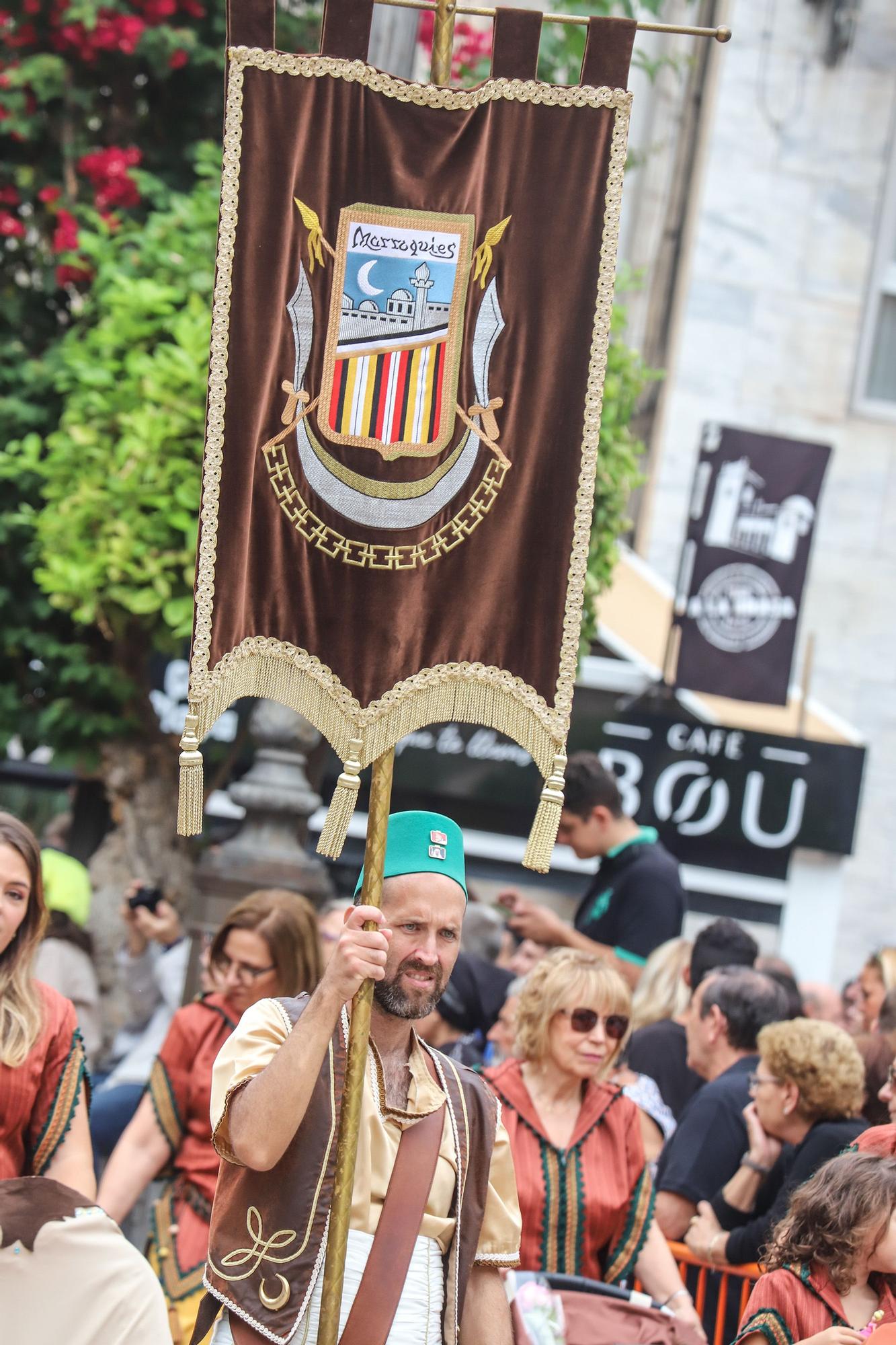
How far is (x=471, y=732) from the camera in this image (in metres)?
10.2

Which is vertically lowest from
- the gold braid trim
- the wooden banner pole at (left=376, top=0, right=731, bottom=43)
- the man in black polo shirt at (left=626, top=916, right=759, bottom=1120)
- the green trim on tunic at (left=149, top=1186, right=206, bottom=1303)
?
the green trim on tunic at (left=149, top=1186, right=206, bottom=1303)

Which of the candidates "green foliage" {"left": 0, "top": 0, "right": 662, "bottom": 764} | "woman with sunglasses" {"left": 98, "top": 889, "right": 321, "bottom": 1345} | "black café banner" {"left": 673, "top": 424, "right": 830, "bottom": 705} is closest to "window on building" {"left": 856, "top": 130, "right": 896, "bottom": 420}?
"black café banner" {"left": 673, "top": 424, "right": 830, "bottom": 705}

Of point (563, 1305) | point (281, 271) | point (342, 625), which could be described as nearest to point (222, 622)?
point (342, 625)

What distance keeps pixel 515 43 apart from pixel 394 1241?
8.27ft

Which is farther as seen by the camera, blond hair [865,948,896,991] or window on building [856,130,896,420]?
window on building [856,130,896,420]

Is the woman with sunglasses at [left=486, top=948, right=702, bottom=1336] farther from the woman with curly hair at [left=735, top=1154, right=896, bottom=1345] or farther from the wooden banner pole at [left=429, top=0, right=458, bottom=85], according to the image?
the wooden banner pole at [left=429, top=0, right=458, bottom=85]

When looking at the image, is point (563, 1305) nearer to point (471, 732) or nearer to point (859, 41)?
point (471, 732)

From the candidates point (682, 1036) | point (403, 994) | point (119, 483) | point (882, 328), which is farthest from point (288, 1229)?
point (882, 328)

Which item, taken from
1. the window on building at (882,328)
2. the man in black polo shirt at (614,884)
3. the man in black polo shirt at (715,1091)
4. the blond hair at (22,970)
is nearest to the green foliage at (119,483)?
the man in black polo shirt at (614,884)

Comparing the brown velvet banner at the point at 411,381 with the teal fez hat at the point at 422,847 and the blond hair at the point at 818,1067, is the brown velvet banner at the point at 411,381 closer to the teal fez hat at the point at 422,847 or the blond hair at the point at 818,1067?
the teal fez hat at the point at 422,847

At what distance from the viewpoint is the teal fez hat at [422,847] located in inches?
138

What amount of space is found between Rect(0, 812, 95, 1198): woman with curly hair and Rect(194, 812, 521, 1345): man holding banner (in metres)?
0.88

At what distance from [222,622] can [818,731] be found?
8.52 m

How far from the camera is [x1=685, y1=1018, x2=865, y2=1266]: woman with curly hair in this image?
16.0 ft
